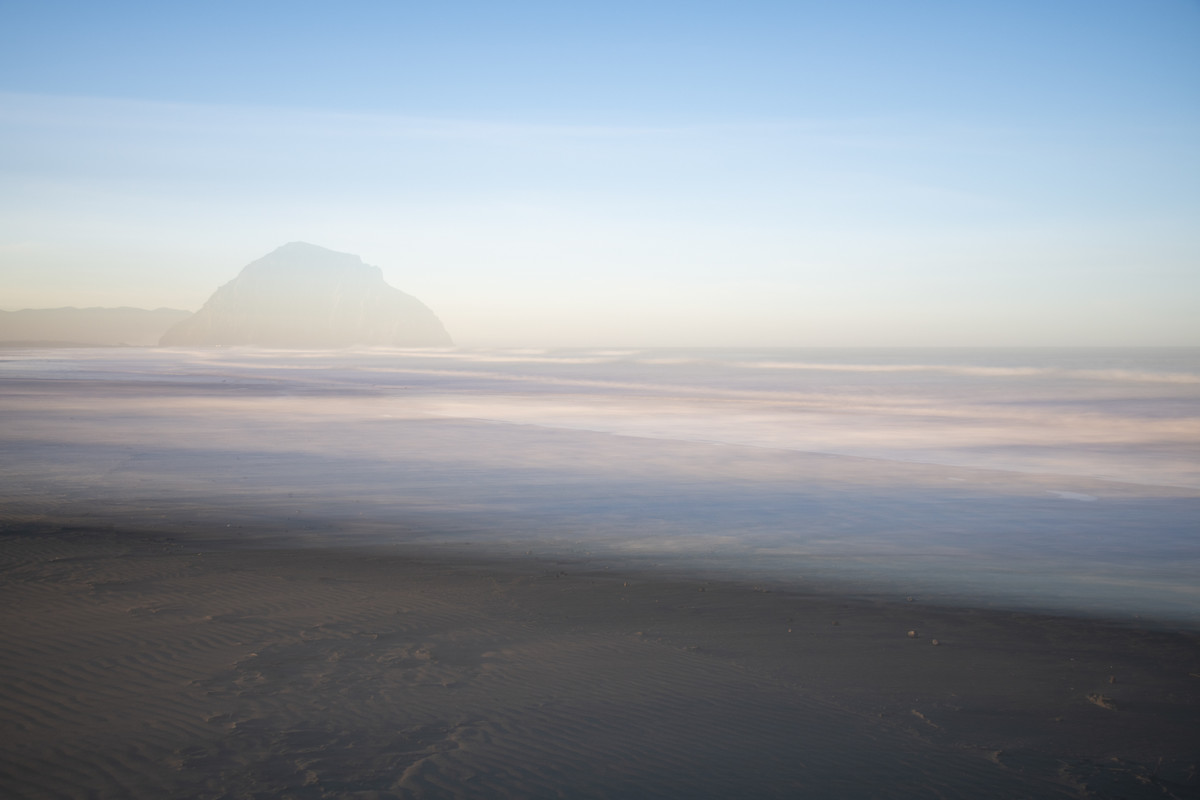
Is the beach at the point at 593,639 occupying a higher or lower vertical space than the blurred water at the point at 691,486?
higher

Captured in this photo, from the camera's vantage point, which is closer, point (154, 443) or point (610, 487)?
point (610, 487)

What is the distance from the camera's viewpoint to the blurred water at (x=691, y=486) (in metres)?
8.93

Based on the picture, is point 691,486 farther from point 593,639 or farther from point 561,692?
point 561,692

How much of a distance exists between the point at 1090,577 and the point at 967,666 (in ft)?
9.89

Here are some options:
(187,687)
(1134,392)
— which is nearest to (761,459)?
(187,687)

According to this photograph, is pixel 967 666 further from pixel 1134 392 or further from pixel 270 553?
pixel 1134 392

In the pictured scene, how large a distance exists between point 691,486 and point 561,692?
8.48 meters

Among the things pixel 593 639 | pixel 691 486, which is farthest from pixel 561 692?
pixel 691 486

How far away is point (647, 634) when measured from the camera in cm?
652

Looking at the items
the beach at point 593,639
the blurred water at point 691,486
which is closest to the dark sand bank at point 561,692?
the beach at point 593,639

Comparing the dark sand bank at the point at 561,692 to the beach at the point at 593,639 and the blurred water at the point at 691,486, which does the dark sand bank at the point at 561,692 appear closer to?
the beach at the point at 593,639

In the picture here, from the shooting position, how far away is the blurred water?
29.3 feet

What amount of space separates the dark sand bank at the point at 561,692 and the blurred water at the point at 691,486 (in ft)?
4.67

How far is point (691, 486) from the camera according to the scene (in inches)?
542
